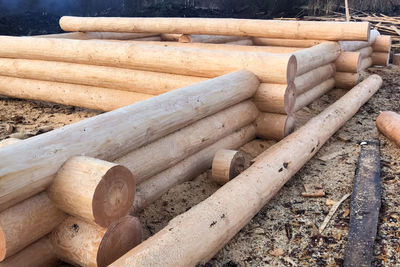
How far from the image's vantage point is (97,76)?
5.88m

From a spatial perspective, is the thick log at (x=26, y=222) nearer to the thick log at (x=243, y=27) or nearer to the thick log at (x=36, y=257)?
the thick log at (x=36, y=257)

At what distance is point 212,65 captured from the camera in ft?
16.8

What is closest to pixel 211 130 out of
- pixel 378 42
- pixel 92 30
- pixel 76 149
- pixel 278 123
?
pixel 278 123

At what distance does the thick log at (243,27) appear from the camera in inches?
278

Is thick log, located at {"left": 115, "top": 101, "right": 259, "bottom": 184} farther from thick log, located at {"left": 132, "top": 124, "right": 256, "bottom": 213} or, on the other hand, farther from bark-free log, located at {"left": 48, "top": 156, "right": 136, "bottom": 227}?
bark-free log, located at {"left": 48, "top": 156, "right": 136, "bottom": 227}

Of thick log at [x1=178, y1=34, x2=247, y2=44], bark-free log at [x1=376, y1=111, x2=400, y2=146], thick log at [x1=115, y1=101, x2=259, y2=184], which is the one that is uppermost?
thick log at [x1=178, y1=34, x2=247, y2=44]

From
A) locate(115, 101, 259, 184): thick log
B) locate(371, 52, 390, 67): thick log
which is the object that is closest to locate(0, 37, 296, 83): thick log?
locate(115, 101, 259, 184): thick log

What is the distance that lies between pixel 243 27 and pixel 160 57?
2844mm

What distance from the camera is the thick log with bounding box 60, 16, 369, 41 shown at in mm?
7051

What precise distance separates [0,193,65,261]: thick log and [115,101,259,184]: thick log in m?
0.70

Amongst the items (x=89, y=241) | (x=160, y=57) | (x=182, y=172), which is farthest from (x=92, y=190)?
(x=160, y=57)

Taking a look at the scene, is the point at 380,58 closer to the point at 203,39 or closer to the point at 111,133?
the point at 203,39

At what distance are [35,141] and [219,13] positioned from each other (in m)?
14.4

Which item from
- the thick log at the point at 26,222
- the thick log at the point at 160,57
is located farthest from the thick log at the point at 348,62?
the thick log at the point at 26,222
